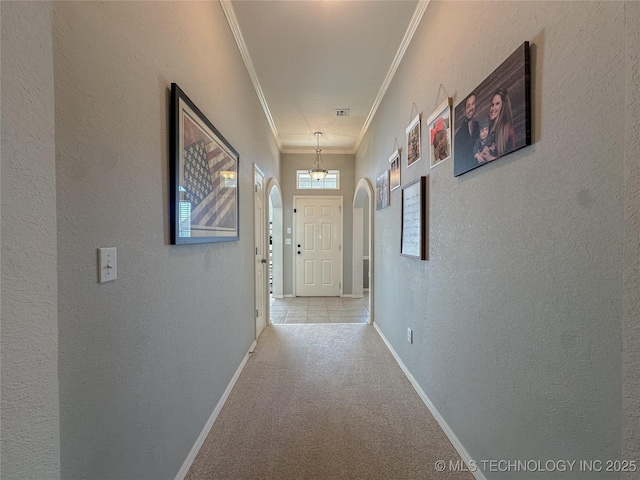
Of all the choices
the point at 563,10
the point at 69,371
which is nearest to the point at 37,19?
the point at 69,371

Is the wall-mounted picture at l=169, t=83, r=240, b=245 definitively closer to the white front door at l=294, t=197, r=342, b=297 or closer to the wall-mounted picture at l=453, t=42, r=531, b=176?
the wall-mounted picture at l=453, t=42, r=531, b=176

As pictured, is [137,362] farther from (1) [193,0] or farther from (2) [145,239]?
(1) [193,0]

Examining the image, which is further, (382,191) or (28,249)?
(382,191)

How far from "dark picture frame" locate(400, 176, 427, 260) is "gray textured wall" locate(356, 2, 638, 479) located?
216 mm

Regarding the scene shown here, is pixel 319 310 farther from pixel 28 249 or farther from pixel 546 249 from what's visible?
pixel 28 249

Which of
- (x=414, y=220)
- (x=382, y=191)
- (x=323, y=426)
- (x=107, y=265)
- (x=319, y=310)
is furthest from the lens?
(x=319, y=310)

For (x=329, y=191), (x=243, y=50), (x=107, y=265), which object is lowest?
(x=107, y=265)

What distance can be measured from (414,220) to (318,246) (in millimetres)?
3368

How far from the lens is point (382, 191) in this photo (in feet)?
10.3

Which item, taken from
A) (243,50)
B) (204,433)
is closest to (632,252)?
(204,433)

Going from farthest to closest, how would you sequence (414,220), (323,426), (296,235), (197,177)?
(296,235) < (414,220) < (323,426) < (197,177)

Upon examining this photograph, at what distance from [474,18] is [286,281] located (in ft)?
15.5

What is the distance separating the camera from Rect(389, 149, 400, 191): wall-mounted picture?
2537 millimetres

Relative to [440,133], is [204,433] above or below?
below
